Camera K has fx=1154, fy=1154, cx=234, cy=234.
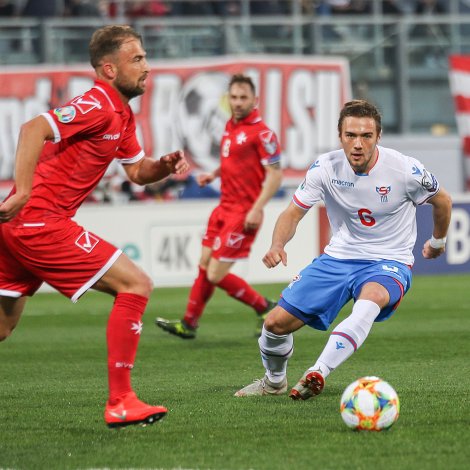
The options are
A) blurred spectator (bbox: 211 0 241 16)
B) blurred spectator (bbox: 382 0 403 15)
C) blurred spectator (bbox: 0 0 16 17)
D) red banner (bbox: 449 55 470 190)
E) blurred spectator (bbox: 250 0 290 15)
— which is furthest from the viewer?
blurred spectator (bbox: 382 0 403 15)

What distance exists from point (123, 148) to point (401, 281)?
6.00 ft

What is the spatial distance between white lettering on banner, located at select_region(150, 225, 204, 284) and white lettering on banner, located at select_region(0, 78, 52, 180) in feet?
11.4

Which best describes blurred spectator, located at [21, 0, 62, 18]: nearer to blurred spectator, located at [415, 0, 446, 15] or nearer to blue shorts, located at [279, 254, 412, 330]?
blurred spectator, located at [415, 0, 446, 15]

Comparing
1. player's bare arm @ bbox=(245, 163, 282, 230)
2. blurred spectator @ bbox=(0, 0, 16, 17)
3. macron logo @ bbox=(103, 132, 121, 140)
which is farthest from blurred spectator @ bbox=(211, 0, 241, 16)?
macron logo @ bbox=(103, 132, 121, 140)

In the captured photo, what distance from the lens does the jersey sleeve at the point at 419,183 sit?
6945 mm

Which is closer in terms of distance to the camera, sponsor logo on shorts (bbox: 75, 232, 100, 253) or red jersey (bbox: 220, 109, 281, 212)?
sponsor logo on shorts (bbox: 75, 232, 100, 253)

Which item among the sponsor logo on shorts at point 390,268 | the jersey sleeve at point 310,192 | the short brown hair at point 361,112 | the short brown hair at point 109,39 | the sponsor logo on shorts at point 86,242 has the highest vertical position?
the short brown hair at point 109,39

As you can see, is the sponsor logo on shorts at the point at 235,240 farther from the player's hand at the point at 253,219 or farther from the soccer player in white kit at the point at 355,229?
the soccer player in white kit at the point at 355,229

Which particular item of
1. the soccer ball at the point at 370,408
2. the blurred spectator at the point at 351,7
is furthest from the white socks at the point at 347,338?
Answer: the blurred spectator at the point at 351,7

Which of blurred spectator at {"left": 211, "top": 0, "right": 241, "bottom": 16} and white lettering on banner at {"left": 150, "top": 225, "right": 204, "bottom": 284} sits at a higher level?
blurred spectator at {"left": 211, "top": 0, "right": 241, "bottom": 16}

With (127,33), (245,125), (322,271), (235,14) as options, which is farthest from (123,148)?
(235,14)

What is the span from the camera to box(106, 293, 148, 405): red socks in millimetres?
5914

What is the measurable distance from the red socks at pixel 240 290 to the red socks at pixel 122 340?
4.67 m

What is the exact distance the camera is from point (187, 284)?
53.0ft
